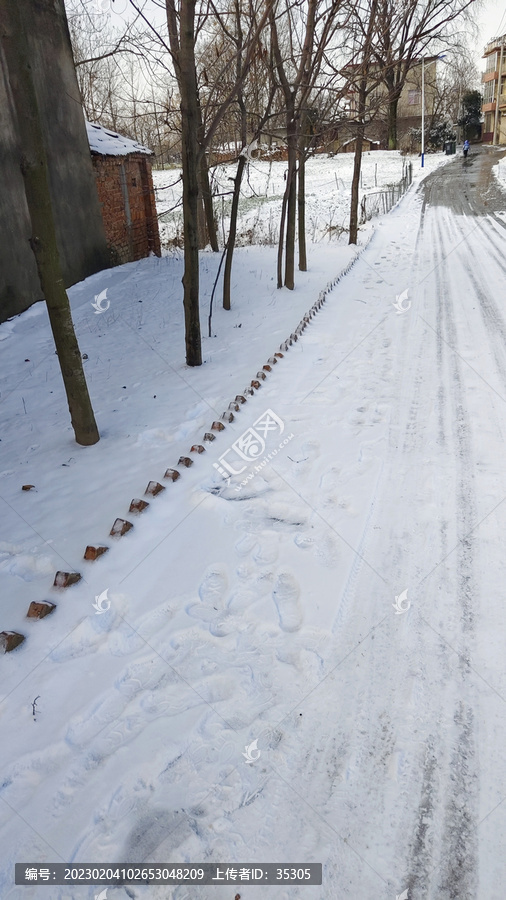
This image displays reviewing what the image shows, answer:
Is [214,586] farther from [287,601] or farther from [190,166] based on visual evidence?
[190,166]

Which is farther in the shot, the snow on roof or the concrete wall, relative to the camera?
the snow on roof

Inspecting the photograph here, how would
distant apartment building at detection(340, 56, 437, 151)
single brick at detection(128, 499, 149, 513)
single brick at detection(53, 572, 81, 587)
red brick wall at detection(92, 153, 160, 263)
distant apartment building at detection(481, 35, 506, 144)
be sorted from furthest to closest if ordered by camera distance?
1. distant apartment building at detection(481, 35, 506, 144)
2. distant apartment building at detection(340, 56, 437, 151)
3. red brick wall at detection(92, 153, 160, 263)
4. single brick at detection(128, 499, 149, 513)
5. single brick at detection(53, 572, 81, 587)

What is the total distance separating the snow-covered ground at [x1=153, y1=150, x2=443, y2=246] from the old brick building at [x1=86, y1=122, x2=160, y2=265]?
0.81 metres

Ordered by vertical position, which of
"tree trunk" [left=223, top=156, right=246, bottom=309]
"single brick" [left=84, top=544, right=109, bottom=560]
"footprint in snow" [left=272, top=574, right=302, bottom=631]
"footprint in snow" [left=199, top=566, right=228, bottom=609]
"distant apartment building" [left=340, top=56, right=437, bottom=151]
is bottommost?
"footprint in snow" [left=272, top=574, right=302, bottom=631]

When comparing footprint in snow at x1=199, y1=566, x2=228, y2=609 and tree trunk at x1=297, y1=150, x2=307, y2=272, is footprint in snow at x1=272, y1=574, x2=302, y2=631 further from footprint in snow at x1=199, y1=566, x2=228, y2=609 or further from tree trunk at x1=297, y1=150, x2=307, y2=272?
tree trunk at x1=297, y1=150, x2=307, y2=272

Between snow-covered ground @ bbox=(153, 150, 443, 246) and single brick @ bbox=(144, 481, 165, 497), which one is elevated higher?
snow-covered ground @ bbox=(153, 150, 443, 246)

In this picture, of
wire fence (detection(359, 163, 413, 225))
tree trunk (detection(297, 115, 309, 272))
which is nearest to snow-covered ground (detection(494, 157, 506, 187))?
wire fence (detection(359, 163, 413, 225))

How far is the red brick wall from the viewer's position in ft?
40.9

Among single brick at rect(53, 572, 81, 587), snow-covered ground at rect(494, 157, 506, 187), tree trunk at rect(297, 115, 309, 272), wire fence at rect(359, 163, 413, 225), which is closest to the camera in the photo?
single brick at rect(53, 572, 81, 587)

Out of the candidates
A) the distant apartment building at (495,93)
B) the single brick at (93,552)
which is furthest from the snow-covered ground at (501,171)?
the single brick at (93,552)

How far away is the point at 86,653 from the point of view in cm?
311

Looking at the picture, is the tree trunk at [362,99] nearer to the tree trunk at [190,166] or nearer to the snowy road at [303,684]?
the tree trunk at [190,166]

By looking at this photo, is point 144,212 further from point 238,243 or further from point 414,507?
point 414,507

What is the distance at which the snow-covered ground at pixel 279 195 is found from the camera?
1847 centimetres
